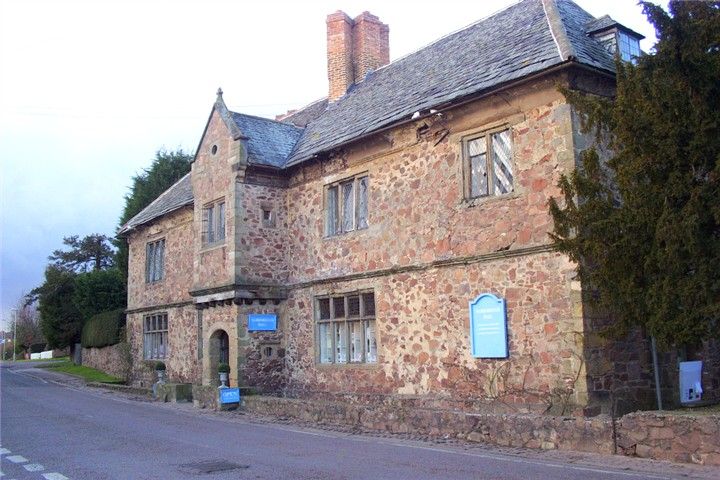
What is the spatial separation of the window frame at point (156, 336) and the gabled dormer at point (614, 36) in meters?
19.1

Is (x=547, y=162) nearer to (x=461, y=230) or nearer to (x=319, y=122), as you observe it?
(x=461, y=230)

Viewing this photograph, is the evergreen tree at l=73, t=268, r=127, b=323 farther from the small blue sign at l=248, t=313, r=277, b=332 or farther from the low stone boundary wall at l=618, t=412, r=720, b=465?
the low stone boundary wall at l=618, t=412, r=720, b=465

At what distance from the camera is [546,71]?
12977 millimetres

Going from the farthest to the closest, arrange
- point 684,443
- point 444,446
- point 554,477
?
point 444,446, point 684,443, point 554,477

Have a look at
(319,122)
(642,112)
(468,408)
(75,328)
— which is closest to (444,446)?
(468,408)

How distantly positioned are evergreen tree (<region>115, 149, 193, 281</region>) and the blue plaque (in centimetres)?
3353

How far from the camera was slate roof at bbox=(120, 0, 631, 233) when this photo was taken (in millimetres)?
13914

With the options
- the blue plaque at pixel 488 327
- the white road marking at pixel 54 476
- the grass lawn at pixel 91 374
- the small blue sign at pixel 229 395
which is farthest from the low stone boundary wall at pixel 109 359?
the white road marking at pixel 54 476

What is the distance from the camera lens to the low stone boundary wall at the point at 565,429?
29.5ft

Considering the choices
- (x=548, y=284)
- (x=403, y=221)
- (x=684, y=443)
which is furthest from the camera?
(x=403, y=221)

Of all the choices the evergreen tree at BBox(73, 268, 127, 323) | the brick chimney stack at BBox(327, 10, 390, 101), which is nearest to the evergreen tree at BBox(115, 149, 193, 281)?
the evergreen tree at BBox(73, 268, 127, 323)

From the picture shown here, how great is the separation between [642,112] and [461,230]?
596 centimetres

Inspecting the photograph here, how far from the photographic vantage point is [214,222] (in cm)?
2122

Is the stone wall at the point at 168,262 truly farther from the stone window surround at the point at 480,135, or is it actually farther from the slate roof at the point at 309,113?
the stone window surround at the point at 480,135
